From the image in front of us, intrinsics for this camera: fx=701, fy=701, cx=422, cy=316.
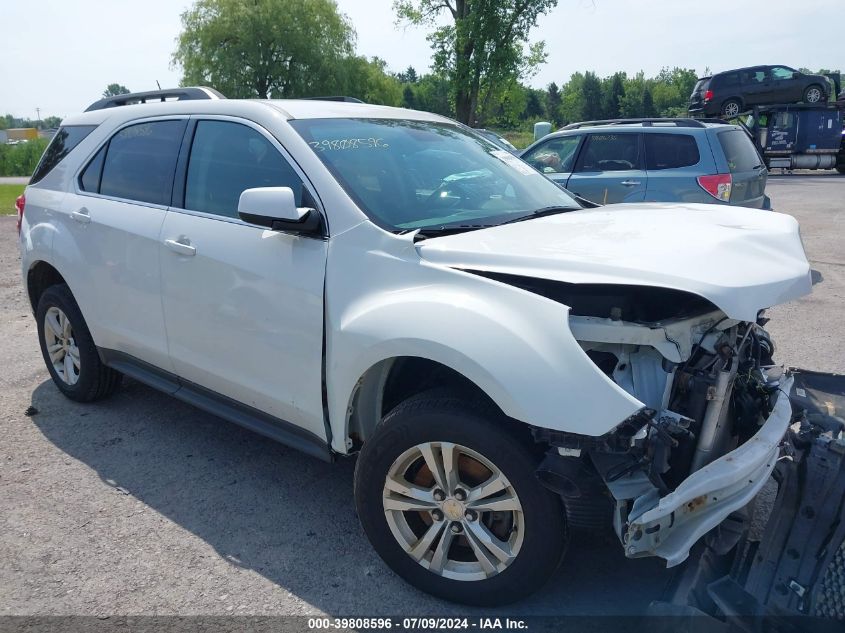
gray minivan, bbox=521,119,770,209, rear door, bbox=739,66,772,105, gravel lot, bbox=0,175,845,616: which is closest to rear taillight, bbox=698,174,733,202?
gray minivan, bbox=521,119,770,209

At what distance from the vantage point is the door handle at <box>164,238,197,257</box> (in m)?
3.52

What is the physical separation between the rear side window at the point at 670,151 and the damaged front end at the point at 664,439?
5.78 m

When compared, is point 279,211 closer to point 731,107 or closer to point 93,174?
point 93,174

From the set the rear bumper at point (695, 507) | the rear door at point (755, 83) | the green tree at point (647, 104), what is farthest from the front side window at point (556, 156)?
the green tree at point (647, 104)

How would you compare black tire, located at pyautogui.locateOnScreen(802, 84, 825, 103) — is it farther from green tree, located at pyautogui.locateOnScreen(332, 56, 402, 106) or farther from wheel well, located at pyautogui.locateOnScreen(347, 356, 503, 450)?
wheel well, located at pyautogui.locateOnScreen(347, 356, 503, 450)

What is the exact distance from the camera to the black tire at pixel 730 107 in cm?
2455

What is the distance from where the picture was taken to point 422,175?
11.3 ft

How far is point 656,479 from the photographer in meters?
2.37

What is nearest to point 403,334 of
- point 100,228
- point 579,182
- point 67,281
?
point 100,228

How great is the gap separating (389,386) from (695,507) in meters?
1.31

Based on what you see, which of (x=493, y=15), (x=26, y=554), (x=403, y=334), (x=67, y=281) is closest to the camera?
(x=403, y=334)

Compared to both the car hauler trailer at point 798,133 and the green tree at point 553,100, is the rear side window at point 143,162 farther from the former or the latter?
the green tree at point 553,100

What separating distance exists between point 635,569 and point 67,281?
3727 millimetres

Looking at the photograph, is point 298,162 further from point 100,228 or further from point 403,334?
Answer: point 100,228
